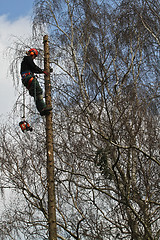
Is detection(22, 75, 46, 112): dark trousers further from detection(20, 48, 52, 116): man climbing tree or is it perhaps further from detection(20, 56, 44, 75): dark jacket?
detection(20, 56, 44, 75): dark jacket

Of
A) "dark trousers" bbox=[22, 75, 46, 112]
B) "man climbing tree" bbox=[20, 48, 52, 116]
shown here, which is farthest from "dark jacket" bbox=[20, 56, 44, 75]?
"dark trousers" bbox=[22, 75, 46, 112]

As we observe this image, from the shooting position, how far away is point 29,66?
544cm

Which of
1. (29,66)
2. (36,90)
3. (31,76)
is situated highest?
(29,66)

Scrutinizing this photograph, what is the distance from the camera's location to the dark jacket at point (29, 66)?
17.5ft

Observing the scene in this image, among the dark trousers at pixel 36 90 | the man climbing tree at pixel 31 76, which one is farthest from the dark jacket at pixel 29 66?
the dark trousers at pixel 36 90

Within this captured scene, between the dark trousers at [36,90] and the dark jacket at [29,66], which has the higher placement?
the dark jacket at [29,66]

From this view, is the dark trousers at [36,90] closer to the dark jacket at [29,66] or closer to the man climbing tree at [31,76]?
the man climbing tree at [31,76]

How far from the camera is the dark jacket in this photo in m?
5.34

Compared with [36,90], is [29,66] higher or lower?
higher

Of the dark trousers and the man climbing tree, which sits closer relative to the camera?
the dark trousers

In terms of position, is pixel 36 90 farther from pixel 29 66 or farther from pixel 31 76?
pixel 29 66


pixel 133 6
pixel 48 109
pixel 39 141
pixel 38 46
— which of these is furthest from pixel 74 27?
pixel 48 109

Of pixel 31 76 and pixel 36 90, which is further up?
pixel 31 76

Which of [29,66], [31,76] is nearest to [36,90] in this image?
[31,76]
